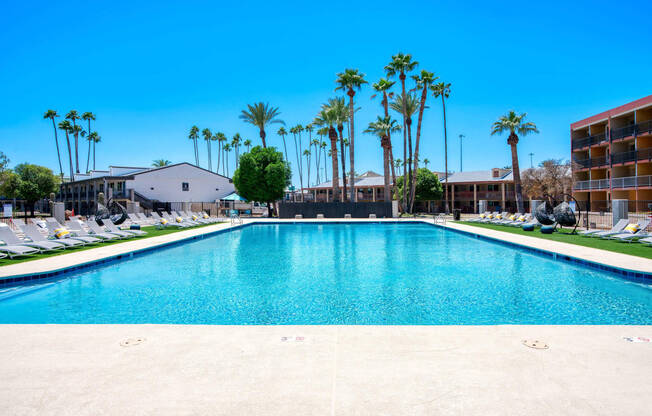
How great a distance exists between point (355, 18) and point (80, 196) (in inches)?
1633

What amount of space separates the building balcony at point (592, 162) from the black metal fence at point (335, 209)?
18.7m

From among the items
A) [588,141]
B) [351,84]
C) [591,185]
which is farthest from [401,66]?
[591,185]

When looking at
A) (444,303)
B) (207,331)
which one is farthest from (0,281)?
(444,303)

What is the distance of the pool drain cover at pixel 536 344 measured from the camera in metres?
3.82

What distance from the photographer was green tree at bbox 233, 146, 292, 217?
3234 cm

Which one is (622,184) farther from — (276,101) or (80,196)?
(80,196)

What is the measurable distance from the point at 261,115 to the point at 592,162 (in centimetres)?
3122

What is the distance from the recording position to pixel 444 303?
272 inches

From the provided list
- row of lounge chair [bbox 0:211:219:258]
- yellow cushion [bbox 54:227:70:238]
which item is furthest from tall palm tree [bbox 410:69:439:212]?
yellow cushion [bbox 54:227:70:238]

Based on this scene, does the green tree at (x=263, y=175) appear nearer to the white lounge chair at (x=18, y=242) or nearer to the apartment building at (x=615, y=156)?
the white lounge chair at (x=18, y=242)

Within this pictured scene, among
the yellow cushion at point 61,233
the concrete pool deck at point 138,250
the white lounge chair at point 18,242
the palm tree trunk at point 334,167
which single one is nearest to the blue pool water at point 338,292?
the concrete pool deck at point 138,250

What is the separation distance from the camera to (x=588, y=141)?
34219 mm

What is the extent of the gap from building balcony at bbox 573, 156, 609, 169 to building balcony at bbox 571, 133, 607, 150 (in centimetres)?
138

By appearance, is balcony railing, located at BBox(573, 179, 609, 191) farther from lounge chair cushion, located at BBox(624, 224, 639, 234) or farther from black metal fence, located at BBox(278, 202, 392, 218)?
lounge chair cushion, located at BBox(624, 224, 639, 234)
